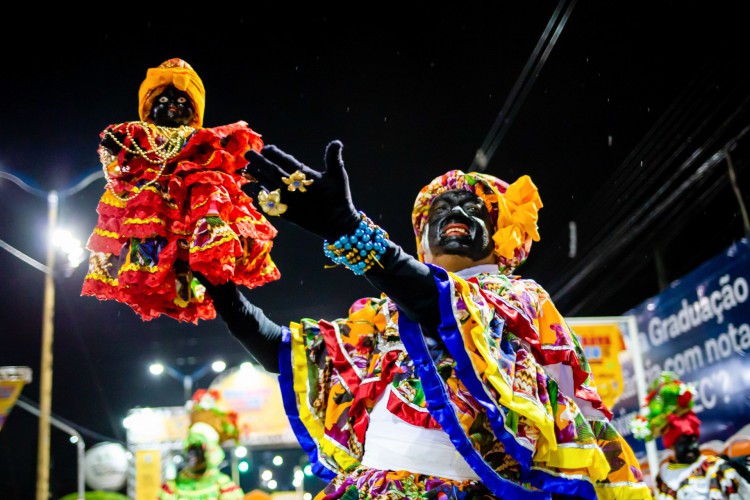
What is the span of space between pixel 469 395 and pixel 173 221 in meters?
1.12

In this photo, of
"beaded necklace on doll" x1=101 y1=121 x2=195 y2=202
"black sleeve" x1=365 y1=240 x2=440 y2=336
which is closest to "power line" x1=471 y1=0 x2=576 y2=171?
"beaded necklace on doll" x1=101 y1=121 x2=195 y2=202

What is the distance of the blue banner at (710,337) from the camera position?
7156 millimetres

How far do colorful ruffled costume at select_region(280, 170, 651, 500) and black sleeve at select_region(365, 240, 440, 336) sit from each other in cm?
4

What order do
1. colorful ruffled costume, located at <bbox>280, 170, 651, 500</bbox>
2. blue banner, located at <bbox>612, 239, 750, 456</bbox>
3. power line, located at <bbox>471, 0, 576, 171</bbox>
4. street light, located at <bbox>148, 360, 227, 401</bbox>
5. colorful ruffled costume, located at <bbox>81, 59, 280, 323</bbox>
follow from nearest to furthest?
colorful ruffled costume, located at <bbox>280, 170, 651, 500</bbox> → colorful ruffled costume, located at <bbox>81, 59, 280, 323</bbox> → blue banner, located at <bbox>612, 239, 750, 456</bbox> → power line, located at <bbox>471, 0, 576, 171</bbox> → street light, located at <bbox>148, 360, 227, 401</bbox>

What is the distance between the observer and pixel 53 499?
70.2 feet

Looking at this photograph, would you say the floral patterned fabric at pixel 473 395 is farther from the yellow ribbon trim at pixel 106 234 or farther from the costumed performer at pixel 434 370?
the yellow ribbon trim at pixel 106 234

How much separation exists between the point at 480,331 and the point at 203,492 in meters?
6.89

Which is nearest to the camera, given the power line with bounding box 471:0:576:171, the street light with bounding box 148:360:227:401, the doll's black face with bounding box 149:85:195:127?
the doll's black face with bounding box 149:85:195:127

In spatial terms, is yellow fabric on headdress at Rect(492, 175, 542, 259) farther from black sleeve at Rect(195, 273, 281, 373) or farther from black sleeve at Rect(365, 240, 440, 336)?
black sleeve at Rect(195, 273, 281, 373)

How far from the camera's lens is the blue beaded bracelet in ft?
6.88

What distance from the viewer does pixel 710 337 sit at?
7.80 meters

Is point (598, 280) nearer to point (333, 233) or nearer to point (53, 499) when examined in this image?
point (333, 233)

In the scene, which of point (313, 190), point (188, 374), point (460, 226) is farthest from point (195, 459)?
point (188, 374)

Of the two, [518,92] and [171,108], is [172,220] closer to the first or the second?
[171,108]
